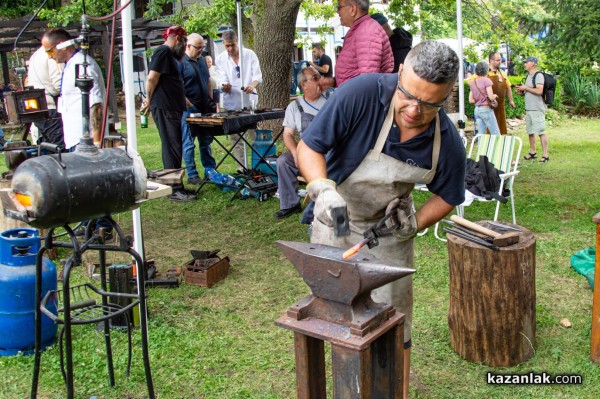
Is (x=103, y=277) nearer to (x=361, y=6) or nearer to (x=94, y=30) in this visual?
(x=361, y=6)

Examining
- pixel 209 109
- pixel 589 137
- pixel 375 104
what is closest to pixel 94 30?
pixel 209 109

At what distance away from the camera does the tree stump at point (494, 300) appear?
11.4 feet

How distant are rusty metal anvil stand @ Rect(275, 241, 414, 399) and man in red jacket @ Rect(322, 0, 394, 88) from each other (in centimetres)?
313

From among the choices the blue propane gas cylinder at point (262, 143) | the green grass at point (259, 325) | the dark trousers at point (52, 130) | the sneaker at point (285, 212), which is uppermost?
the dark trousers at point (52, 130)

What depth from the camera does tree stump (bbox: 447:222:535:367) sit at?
348cm

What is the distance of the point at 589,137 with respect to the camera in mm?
12391

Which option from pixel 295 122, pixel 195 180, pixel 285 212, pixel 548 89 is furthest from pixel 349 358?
pixel 548 89

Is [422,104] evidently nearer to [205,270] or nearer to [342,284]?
[342,284]

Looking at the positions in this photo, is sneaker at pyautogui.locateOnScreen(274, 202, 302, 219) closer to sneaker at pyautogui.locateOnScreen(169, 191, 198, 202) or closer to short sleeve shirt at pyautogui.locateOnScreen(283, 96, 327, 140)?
short sleeve shirt at pyautogui.locateOnScreen(283, 96, 327, 140)

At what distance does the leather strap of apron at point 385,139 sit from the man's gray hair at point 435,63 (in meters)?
0.22

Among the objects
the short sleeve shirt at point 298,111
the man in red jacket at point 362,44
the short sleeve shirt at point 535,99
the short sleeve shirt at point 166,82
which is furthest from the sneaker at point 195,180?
the short sleeve shirt at point 535,99

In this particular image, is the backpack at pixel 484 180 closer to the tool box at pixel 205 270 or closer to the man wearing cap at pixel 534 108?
the tool box at pixel 205 270

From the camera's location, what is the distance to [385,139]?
2.63 metres

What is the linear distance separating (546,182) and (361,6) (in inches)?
172
